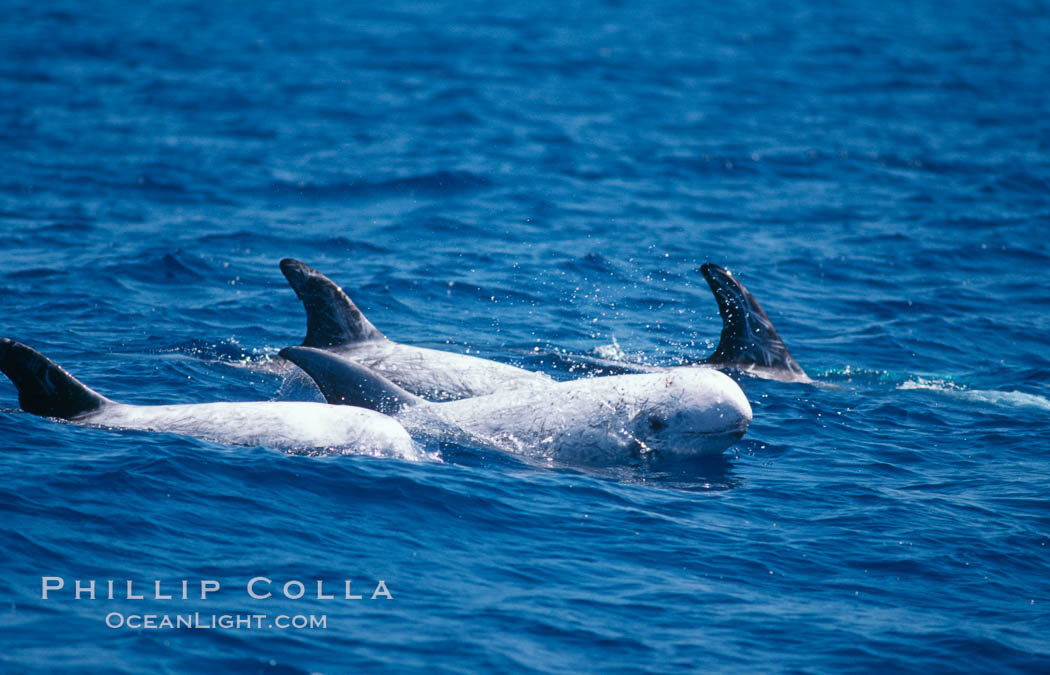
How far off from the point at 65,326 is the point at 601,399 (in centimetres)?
839

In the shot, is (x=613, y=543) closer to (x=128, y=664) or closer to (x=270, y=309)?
(x=128, y=664)

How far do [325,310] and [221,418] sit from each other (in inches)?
142

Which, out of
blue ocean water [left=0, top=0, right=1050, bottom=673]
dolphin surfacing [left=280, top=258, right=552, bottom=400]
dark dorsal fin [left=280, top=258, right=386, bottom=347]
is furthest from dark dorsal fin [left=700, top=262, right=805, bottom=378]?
dark dorsal fin [left=280, top=258, right=386, bottom=347]

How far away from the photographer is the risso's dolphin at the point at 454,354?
14.7 metres

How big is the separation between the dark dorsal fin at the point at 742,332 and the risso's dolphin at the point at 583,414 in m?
4.21

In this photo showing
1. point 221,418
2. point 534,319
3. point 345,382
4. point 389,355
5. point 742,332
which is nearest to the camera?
point 221,418

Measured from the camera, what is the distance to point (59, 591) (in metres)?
8.29

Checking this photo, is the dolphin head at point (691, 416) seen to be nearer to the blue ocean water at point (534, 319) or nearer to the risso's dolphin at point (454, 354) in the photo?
the blue ocean water at point (534, 319)

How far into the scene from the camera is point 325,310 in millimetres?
15117

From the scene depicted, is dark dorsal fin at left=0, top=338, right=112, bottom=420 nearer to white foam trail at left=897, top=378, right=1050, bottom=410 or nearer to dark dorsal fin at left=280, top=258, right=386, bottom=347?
dark dorsal fin at left=280, top=258, right=386, bottom=347

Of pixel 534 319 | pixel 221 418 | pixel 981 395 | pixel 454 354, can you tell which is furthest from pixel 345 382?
pixel 981 395

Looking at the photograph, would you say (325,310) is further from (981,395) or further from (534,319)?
(981,395)

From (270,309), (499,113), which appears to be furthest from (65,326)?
(499,113)

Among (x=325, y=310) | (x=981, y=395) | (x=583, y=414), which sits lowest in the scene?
(x=981, y=395)
